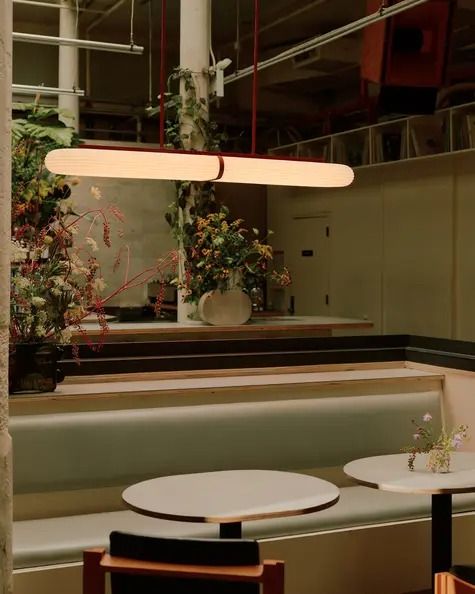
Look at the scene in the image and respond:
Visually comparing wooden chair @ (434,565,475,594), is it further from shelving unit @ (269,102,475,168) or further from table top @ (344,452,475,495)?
shelving unit @ (269,102,475,168)

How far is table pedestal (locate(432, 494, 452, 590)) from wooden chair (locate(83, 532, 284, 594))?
1.45m

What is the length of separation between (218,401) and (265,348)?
638 mm

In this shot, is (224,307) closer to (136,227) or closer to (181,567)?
(136,227)

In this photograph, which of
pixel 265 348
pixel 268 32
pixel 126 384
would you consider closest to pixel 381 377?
pixel 265 348

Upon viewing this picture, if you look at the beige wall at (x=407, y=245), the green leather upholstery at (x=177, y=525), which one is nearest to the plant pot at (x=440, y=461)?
the green leather upholstery at (x=177, y=525)

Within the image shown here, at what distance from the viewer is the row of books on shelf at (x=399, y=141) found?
7844 mm

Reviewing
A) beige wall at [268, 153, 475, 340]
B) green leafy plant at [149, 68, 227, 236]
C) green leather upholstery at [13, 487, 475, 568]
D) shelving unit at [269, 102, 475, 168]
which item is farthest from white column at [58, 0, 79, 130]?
green leather upholstery at [13, 487, 475, 568]

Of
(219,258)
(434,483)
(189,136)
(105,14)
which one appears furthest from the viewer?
(105,14)

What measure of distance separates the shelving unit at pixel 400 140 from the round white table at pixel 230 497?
5.07 meters

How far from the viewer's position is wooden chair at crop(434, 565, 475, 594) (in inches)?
94.0

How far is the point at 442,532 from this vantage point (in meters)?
3.58

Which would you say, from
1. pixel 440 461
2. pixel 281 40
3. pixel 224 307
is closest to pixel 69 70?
pixel 281 40

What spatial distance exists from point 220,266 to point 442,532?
3476mm

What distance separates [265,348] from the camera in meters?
4.96
